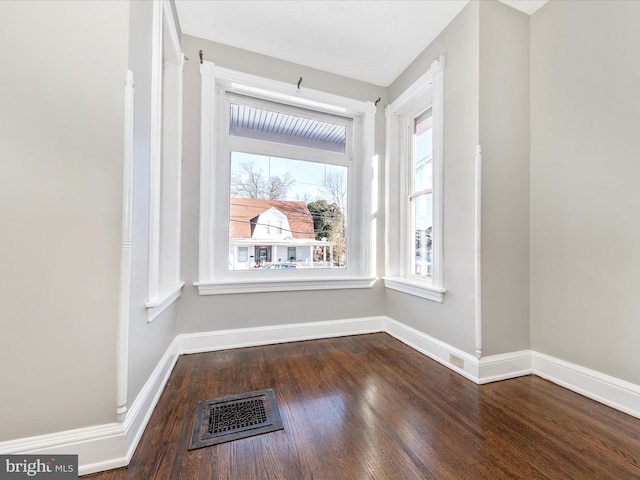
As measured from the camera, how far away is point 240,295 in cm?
250

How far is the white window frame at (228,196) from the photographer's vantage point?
2.39m

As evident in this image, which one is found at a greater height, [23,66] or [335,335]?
[23,66]

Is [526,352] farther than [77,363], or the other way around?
[526,352]

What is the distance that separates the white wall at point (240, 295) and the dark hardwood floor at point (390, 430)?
459mm

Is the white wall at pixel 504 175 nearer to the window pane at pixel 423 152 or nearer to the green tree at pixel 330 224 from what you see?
the window pane at pixel 423 152

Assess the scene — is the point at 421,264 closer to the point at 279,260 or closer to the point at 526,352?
the point at 526,352

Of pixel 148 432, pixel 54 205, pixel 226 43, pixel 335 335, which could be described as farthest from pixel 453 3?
pixel 148 432

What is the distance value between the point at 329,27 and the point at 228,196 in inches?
67.0

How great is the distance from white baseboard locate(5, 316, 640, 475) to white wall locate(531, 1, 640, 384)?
0.11 m

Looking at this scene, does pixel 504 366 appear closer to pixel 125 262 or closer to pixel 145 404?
pixel 145 404

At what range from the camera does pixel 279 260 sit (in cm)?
275

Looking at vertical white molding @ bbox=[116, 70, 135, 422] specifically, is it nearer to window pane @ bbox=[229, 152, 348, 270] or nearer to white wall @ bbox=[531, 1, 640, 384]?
window pane @ bbox=[229, 152, 348, 270]

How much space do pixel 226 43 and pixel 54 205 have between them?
2.15m

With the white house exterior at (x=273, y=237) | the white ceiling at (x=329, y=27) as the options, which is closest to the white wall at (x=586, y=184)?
the white ceiling at (x=329, y=27)
